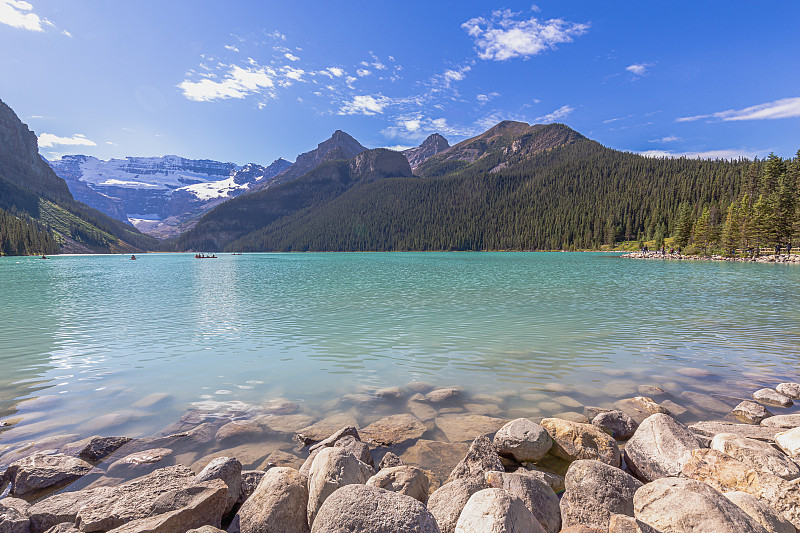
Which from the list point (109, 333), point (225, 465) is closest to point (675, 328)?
point (225, 465)

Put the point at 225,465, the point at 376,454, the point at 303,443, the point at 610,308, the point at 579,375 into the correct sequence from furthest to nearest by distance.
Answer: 1. the point at 610,308
2. the point at 579,375
3. the point at 303,443
4. the point at 376,454
5. the point at 225,465

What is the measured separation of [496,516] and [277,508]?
11.0 ft

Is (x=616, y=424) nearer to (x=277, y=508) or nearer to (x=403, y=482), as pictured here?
(x=403, y=482)

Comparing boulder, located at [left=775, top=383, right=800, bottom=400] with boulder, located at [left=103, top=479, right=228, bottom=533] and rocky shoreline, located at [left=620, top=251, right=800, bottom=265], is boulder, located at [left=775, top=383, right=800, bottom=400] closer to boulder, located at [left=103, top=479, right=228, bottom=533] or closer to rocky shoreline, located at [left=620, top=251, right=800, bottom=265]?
boulder, located at [left=103, top=479, right=228, bottom=533]

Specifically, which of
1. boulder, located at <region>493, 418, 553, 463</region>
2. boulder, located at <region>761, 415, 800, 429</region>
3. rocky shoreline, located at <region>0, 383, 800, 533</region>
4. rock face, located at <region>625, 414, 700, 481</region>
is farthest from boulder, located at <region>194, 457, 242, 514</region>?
boulder, located at <region>761, 415, 800, 429</region>

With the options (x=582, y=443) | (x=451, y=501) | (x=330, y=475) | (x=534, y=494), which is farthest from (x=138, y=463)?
(x=582, y=443)

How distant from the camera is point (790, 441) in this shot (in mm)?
7766

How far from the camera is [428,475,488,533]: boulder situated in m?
5.63

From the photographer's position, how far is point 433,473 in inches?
324

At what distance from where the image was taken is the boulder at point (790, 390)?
39.9ft

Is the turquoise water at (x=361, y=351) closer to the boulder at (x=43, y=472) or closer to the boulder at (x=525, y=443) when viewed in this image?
the boulder at (x=43, y=472)

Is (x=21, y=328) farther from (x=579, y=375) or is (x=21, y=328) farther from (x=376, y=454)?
(x=579, y=375)

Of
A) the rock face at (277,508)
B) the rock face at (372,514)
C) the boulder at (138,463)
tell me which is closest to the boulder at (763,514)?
the rock face at (372,514)

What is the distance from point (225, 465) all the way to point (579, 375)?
12558 millimetres
